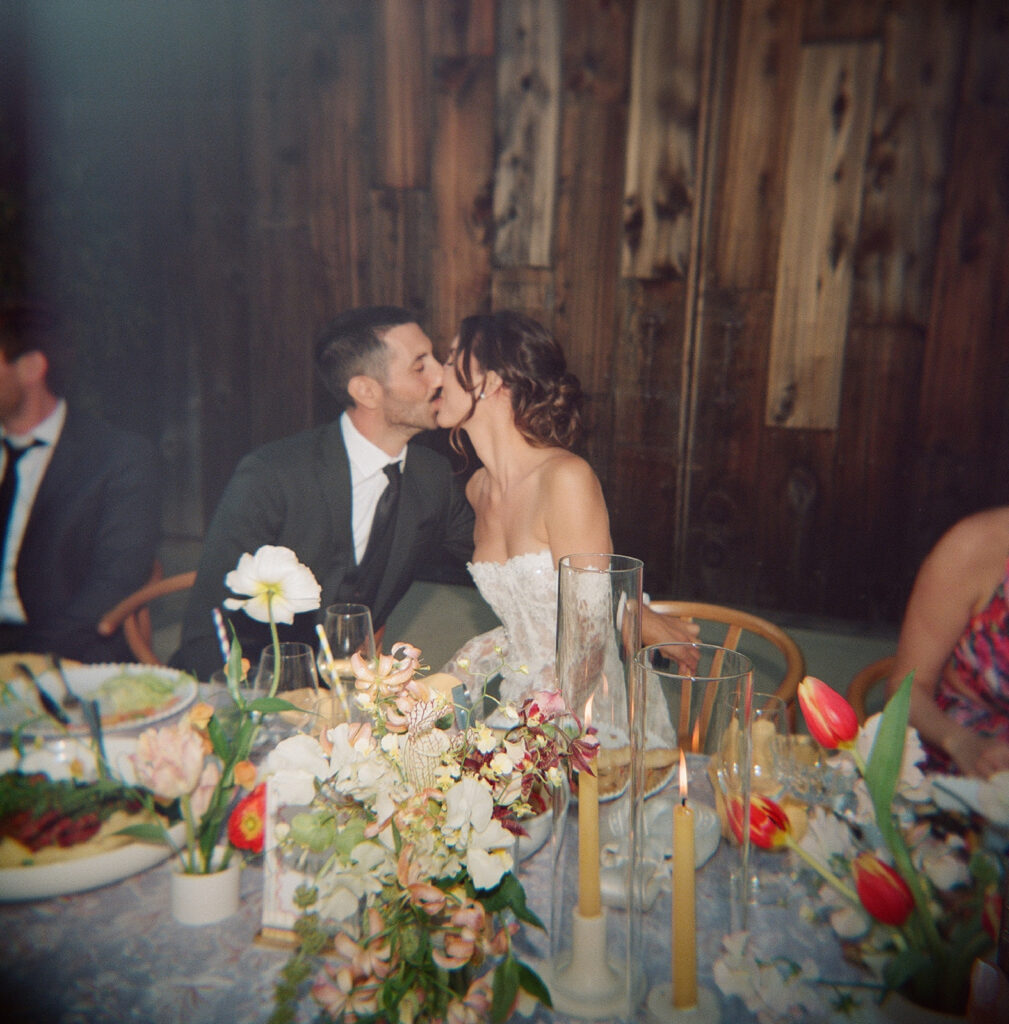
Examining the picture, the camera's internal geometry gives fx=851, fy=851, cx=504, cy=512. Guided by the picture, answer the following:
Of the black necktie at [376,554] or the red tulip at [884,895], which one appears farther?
the black necktie at [376,554]

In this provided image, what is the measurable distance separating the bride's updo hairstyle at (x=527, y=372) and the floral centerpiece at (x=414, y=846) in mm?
889

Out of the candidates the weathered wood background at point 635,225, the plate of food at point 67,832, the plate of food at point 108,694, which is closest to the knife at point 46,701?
the plate of food at point 108,694

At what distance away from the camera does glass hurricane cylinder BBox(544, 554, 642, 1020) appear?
682 mm

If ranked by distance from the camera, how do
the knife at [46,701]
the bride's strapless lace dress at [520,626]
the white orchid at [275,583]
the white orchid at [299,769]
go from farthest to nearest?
the bride's strapless lace dress at [520,626] < the knife at [46,701] < the white orchid at [275,583] < the white orchid at [299,769]

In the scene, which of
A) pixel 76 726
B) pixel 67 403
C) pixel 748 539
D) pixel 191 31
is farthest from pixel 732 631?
pixel 191 31

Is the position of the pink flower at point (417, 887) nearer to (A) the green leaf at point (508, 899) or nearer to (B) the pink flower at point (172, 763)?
(A) the green leaf at point (508, 899)

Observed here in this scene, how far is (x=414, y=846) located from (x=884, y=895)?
1.06 feet

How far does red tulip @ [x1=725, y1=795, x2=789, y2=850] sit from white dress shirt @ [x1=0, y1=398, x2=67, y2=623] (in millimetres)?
1139

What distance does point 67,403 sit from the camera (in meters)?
1.40

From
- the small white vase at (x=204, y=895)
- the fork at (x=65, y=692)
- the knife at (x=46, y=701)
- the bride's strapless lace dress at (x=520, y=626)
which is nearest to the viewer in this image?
the small white vase at (x=204, y=895)

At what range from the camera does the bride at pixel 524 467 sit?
154 centimetres

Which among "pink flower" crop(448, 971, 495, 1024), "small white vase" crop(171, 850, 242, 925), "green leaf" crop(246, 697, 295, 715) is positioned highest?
"green leaf" crop(246, 697, 295, 715)

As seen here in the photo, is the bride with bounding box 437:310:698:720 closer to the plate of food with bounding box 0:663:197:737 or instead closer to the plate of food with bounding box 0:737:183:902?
the plate of food with bounding box 0:663:197:737

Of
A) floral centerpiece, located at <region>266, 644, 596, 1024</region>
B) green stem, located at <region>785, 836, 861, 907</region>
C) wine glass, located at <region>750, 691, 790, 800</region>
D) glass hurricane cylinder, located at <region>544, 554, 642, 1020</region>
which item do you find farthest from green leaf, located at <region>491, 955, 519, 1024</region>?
wine glass, located at <region>750, 691, 790, 800</region>
